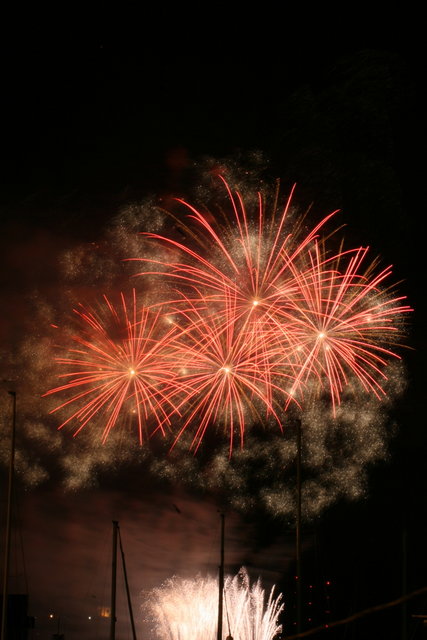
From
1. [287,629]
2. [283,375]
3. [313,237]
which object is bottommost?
[287,629]

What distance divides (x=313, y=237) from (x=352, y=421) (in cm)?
557

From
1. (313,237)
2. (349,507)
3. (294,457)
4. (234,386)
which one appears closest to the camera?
Answer: (313,237)

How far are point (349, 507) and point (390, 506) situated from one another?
3.50 metres

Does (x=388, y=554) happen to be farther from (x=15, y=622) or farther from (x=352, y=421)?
(x=15, y=622)

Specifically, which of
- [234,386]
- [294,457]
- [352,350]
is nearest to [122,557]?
[294,457]

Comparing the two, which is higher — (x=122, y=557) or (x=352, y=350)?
(x=352, y=350)

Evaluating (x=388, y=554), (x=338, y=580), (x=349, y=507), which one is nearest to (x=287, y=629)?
(x=338, y=580)

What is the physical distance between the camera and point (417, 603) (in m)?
42.9

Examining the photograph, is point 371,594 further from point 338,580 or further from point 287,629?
point 287,629

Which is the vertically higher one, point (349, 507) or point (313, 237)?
point (313, 237)

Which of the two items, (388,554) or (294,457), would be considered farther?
(388,554)

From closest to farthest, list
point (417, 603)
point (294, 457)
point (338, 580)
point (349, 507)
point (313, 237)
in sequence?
point (313, 237)
point (294, 457)
point (349, 507)
point (417, 603)
point (338, 580)

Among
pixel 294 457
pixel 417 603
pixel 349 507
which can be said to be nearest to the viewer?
pixel 294 457

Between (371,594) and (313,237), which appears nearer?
(313,237)
